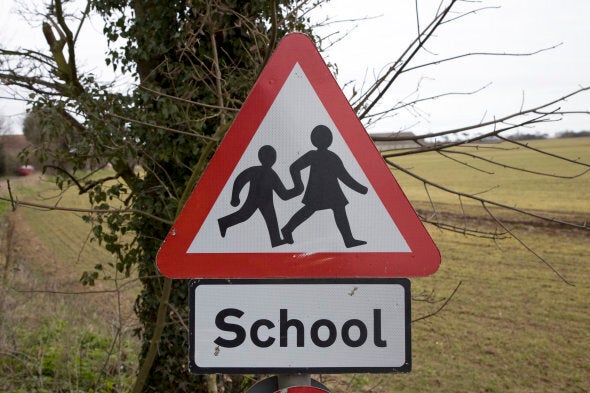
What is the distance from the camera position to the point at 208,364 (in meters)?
1.76

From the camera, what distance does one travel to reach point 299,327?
176cm

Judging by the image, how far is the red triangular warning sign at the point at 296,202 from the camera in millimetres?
1776

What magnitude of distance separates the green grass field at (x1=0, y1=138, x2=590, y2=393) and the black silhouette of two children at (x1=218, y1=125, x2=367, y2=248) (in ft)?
4.40

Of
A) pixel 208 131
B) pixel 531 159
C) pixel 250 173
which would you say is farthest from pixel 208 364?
pixel 531 159

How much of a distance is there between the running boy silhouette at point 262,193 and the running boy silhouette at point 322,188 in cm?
4

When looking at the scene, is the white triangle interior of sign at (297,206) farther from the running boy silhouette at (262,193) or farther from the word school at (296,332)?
the word school at (296,332)

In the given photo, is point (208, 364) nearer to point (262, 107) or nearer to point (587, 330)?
point (262, 107)

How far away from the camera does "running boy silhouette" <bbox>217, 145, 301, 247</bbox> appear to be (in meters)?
1.78

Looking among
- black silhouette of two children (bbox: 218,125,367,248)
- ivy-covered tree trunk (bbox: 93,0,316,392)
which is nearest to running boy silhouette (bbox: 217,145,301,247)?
black silhouette of two children (bbox: 218,125,367,248)

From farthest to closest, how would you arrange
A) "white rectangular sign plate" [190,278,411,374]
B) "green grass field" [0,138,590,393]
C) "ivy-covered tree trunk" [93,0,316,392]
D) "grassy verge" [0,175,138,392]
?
1. "green grass field" [0,138,590,393]
2. "grassy verge" [0,175,138,392]
3. "ivy-covered tree trunk" [93,0,316,392]
4. "white rectangular sign plate" [190,278,411,374]

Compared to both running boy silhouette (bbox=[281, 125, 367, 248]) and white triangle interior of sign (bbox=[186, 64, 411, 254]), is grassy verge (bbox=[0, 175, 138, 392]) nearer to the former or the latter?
white triangle interior of sign (bbox=[186, 64, 411, 254])

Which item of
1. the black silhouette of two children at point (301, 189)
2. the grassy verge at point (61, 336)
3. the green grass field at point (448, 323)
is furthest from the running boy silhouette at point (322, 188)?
the grassy verge at point (61, 336)

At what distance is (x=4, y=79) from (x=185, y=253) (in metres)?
4.86

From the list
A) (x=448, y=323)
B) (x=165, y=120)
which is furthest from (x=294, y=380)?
(x=448, y=323)
